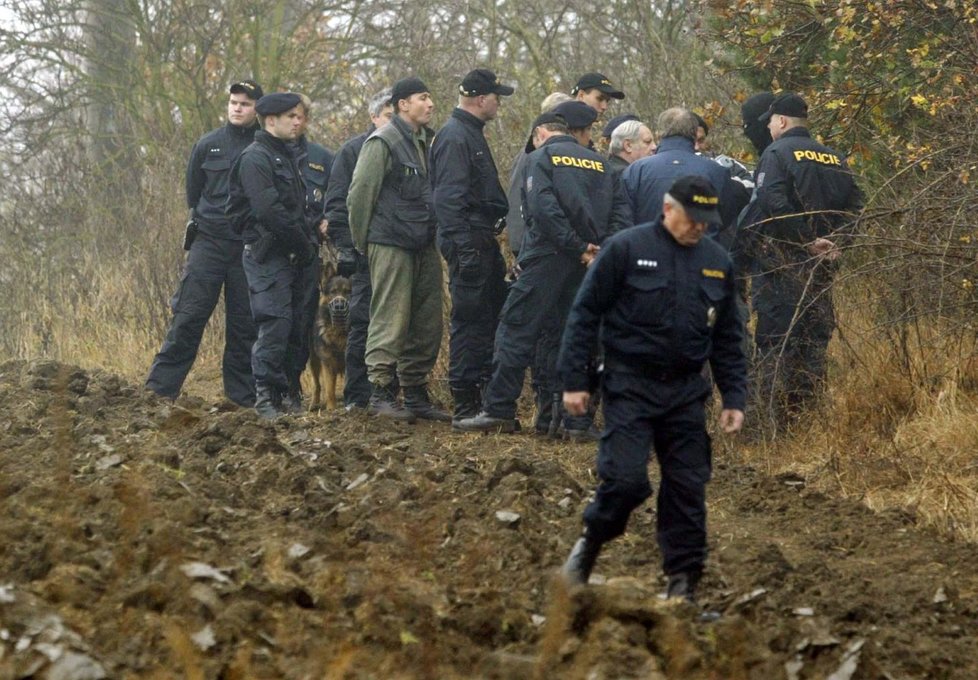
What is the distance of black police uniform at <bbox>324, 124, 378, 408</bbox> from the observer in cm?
1139

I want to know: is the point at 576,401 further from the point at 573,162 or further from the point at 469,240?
the point at 469,240

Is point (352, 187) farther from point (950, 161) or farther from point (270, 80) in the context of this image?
point (270, 80)

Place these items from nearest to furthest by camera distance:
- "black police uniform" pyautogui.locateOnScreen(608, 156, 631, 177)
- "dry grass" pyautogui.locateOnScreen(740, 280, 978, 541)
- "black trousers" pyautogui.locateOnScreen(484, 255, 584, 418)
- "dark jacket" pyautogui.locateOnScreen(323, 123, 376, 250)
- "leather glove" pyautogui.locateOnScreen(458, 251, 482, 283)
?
"dry grass" pyautogui.locateOnScreen(740, 280, 978, 541), "black trousers" pyautogui.locateOnScreen(484, 255, 584, 418), "black police uniform" pyautogui.locateOnScreen(608, 156, 631, 177), "leather glove" pyautogui.locateOnScreen(458, 251, 482, 283), "dark jacket" pyautogui.locateOnScreen(323, 123, 376, 250)

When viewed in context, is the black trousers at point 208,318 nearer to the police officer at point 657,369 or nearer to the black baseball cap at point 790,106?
the black baseball cap at point 790,106

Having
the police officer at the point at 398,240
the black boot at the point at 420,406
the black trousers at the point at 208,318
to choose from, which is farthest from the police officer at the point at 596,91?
the black trousers at the point at 208,318

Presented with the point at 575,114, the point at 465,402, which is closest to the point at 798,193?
the point at 575,114

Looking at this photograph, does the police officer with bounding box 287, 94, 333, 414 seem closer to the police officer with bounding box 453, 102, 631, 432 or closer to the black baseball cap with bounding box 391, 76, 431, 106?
the black baseball cap with bounding box 391, 76, 431, 106

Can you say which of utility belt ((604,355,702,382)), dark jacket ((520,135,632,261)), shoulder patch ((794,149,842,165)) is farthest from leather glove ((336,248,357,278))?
utility belt ((604,355,702,382))

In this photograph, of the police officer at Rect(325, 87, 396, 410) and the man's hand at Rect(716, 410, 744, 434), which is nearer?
the man's hand at Rect(716, 410, 744, 434)

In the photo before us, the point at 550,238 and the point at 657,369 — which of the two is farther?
the point at 550,238

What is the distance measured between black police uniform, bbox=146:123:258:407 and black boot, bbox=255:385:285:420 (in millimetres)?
856

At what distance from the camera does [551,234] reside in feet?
33.1

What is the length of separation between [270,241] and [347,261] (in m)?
0.55

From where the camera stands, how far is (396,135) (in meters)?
11.0
